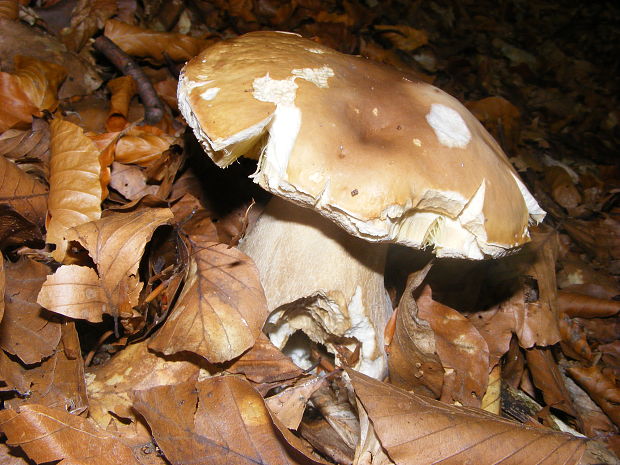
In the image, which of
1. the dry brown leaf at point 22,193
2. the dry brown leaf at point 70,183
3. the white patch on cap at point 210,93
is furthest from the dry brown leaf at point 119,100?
the white patch on cap at point 210,93

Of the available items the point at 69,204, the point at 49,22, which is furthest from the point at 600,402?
the point at 49,22

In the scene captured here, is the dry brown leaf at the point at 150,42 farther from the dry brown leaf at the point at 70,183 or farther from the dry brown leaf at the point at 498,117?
the dry brown leaf at the point at 498,117

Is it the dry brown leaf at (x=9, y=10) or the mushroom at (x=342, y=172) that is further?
the dry brown leaf at (x=9, y=10)

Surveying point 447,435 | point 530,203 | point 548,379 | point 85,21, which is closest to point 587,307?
point 548,379

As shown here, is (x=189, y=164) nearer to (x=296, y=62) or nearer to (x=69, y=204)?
(x=69, y=204)

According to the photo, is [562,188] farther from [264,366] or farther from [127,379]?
[127,379]

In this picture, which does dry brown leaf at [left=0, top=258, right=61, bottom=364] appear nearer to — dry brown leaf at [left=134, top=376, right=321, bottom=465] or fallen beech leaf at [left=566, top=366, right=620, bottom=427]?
dry brown leaf at [left=134, top=376, right=321, bottom=465]
